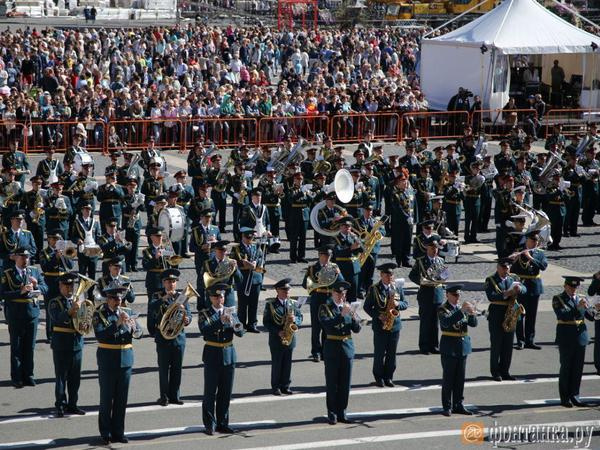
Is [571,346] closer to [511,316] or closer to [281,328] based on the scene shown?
[511,316]

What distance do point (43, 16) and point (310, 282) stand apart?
4974 centimetres

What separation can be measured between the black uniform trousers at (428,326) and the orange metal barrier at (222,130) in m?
13.9

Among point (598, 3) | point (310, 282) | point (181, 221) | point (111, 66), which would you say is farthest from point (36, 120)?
point (598, 3)

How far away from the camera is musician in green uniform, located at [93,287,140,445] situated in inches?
476

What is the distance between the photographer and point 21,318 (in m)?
13.9

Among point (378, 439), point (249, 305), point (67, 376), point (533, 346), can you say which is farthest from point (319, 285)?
point (67, 376)

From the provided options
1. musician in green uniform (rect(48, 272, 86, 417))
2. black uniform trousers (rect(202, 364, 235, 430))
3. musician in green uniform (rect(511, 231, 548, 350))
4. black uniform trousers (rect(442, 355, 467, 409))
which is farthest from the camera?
musician in green uniform (rect(511, 231, 548, 350))

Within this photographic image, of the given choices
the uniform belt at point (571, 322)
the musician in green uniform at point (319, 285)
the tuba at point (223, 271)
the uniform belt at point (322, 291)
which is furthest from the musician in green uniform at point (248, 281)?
the uniform belt at point (571, 322)

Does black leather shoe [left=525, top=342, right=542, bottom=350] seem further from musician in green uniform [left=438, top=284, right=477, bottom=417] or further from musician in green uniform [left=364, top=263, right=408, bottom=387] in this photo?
musician in green uniform [left=438, top=284, right=477, bottom=417]

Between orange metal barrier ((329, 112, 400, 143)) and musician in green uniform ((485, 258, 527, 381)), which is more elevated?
orange metal barrier ((329, 112, 400, 143))

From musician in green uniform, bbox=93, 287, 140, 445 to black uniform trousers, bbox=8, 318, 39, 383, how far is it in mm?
1750

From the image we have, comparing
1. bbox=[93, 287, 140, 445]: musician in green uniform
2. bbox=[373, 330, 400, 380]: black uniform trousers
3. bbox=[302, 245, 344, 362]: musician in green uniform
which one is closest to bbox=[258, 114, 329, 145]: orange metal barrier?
bbox=[302, 245, 344, 362]: musician in green uniform

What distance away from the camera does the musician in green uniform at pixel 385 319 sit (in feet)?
45.9

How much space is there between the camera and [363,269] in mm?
17953
